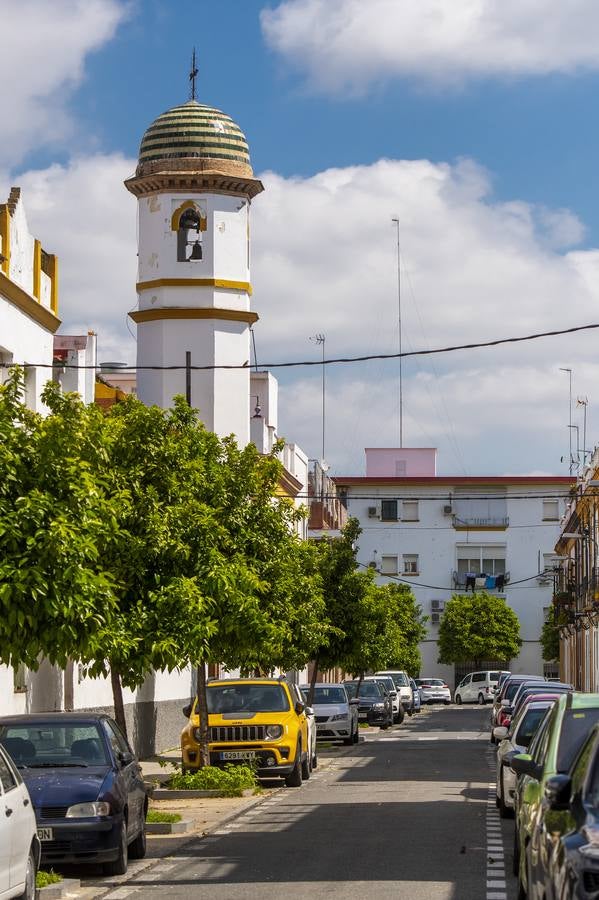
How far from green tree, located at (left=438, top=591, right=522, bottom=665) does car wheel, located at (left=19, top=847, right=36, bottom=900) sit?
90.6 m

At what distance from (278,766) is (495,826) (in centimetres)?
746

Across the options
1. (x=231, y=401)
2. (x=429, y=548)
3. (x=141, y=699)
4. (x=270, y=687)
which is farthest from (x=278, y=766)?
(x=429, y=548)

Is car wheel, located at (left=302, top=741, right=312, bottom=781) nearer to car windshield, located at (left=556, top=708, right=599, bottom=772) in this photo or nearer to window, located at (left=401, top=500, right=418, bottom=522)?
car windshield, located at (left=556, top=708, right=599, bottom=772)

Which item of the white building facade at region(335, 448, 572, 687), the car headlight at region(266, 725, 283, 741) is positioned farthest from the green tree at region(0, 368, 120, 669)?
the white building facade at region(335, 448, 572, 687)

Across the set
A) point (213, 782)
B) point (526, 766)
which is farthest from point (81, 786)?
point (213, 782)

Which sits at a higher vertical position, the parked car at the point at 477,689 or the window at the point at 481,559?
the window at the point at 481,559

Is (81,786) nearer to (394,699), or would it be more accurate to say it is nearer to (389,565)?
(394,699)

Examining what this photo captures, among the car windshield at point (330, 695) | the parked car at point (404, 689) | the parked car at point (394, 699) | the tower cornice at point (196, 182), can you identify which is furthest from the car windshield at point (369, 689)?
the tower cornice at point (196, 182)

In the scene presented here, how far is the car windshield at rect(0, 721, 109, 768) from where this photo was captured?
53.4ft

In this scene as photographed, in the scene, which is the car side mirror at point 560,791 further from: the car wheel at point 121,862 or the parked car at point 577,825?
the car wheel at point 121,862

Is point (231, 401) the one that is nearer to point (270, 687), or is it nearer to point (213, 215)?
point (213, 215)

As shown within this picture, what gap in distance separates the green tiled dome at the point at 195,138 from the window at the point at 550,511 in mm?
66404

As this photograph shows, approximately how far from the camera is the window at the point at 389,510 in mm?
109688

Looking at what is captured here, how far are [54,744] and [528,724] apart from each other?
660 cm
